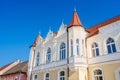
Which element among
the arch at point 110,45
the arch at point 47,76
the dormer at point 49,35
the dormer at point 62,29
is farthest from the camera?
the dormer at point 49,35

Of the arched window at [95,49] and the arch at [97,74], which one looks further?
the arched window at [95,49]

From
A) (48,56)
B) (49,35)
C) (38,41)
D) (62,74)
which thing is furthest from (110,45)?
(38,41)

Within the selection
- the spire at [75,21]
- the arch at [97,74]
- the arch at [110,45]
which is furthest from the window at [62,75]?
the arch at [110,45]

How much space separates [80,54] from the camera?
63.7ft

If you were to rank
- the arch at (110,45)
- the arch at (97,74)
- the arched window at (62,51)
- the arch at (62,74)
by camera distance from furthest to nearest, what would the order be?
1. the arched window at (62,51)
2. the arch at (62,74)
3. the arch at (97,74)
4. the arch at (110,45)

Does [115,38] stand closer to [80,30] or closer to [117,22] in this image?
Result: [117,22]

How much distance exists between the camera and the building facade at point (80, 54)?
17625 millimetres

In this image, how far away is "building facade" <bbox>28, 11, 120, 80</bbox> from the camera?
57.8 feet

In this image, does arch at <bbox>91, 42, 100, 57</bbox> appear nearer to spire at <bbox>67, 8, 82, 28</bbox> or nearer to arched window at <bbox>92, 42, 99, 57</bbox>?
arched window at <bbox>92, 42, 99, 57</bbox>

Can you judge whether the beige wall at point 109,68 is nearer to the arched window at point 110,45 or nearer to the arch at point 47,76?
the arched window at point 110,45

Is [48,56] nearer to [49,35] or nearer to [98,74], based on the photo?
[49,35]

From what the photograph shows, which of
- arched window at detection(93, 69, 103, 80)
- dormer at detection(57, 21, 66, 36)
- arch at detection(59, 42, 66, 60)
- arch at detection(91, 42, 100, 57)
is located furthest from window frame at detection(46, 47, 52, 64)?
arched window at detection(93, 69, 103, 80)

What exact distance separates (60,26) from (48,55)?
17.6 ft

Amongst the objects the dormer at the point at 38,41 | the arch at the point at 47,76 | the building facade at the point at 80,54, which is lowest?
the arch at the point at 47,76
